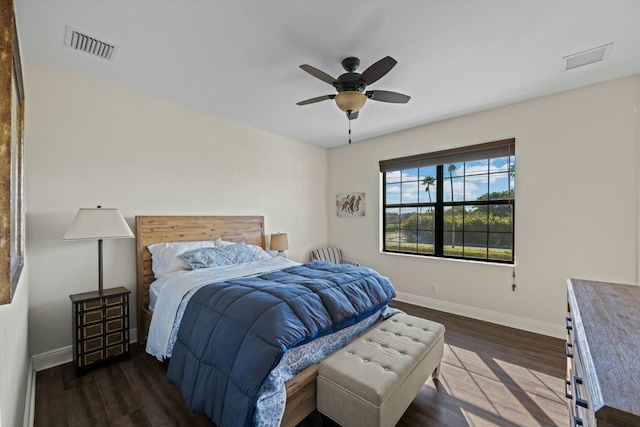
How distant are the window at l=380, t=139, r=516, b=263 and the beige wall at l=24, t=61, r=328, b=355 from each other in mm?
2371

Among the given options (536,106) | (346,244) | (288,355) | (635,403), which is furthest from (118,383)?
(536,106)

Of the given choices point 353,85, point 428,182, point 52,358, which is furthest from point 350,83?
point 52,358

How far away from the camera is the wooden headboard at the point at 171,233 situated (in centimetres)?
295

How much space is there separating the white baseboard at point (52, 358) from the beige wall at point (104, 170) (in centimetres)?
5

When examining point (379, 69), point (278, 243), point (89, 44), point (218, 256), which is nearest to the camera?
point (379, 69)

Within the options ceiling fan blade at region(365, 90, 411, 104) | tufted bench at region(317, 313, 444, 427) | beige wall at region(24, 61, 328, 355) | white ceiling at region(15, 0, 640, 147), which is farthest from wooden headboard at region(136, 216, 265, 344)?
ceiling fan blade at region(365, 90, 411, 104)

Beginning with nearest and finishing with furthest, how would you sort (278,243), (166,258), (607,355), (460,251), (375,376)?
(607,355)
(375,376)
(166,258)
(460,251)
(278,243)

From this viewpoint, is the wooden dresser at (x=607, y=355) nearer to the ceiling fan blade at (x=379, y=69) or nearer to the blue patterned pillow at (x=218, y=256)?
the ceiling fan blade at (x=379, y=69)

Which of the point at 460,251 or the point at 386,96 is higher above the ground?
the point at 386,96

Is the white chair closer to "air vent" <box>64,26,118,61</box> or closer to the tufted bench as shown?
the tufted bench

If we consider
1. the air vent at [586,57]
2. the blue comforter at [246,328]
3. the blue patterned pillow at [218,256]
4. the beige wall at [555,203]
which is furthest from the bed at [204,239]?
the air vent at [586,57]

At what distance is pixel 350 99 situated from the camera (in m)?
2.32

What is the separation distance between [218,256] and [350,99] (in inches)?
84.9

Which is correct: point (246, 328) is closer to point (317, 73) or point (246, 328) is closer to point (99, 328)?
point (99, 328)
